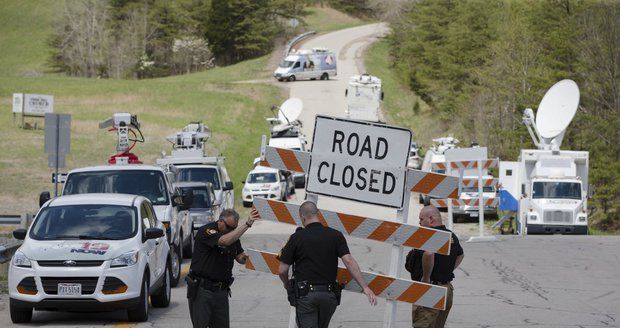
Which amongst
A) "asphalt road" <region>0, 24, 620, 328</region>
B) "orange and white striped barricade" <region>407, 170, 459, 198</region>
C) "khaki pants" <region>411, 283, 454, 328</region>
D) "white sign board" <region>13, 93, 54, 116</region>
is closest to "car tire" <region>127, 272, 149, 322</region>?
"asphalt road" <region>0, 24, 620, 328</region>

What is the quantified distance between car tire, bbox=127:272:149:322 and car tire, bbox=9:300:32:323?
1.32 meters

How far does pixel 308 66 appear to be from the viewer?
85.8 metres

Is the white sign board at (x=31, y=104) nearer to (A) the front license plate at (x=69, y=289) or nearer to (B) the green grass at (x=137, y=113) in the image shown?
(B) the green grass at (x=137, y=113)

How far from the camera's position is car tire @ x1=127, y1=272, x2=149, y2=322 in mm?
14633

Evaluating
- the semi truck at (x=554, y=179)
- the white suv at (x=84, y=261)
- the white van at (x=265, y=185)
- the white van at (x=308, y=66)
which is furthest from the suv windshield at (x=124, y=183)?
the white van at (x=308, y=66)

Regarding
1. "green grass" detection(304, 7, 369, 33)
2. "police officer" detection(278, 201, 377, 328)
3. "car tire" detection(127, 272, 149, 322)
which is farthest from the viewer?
"green grass" detection(304, 7, 369, 33)

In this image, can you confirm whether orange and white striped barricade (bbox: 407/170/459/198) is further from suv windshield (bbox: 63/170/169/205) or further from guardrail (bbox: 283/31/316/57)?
guardrail (bbox: 283/31/316/57)

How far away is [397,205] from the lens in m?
10.2

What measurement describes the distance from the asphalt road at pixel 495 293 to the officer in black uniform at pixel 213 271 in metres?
3.32

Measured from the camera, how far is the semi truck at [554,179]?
34406 mm

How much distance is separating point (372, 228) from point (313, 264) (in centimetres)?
77

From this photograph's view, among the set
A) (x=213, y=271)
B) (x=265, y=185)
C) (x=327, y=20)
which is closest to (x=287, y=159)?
(x=213, y=271)

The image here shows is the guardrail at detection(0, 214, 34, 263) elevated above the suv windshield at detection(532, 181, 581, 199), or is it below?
below

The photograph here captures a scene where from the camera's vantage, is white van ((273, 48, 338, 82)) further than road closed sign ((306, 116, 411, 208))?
Yes
